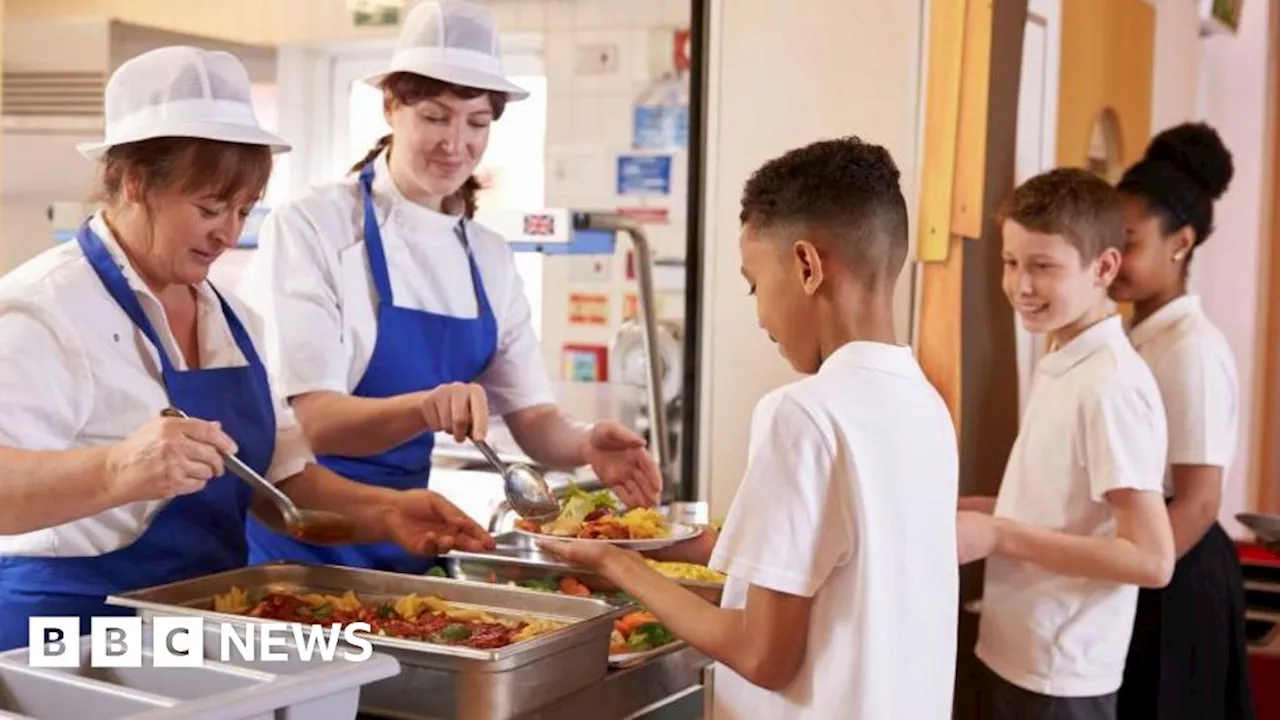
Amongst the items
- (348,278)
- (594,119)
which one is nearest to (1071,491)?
(348,278)

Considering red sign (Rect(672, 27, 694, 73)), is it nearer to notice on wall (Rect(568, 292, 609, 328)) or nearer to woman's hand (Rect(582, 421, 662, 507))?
notice on wall (Rect(568, 292, 609, 328))

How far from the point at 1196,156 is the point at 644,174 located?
184 centimetres

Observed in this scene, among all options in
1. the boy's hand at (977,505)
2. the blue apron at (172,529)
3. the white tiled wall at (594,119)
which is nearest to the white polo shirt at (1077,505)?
the boy's hand at (977,505)

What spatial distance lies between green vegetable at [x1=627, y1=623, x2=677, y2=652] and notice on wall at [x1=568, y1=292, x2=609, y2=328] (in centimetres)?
269

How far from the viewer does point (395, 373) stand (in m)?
2.41

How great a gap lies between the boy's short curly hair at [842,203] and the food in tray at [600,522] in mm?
602

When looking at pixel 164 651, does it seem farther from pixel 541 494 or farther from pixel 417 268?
pixel 417 268

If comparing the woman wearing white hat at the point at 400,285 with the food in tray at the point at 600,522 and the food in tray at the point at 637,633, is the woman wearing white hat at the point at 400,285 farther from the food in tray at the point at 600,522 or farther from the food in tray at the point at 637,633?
the food in tray at the point at 637,633

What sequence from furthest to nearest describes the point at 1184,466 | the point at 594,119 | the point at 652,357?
the point at 594,119 → the point at 652,357 → the point at 1184,466

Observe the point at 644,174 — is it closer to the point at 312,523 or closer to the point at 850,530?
the point at 312,523

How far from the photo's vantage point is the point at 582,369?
4.63m

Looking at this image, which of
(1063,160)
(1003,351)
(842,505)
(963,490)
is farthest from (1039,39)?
(842,505)

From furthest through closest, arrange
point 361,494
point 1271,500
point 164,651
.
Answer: point 1271,500
point 361,494
point 164,651

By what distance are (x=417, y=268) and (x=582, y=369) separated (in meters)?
2.19
